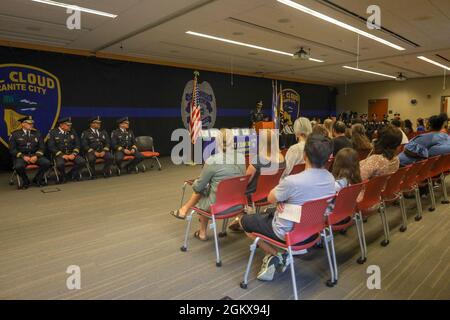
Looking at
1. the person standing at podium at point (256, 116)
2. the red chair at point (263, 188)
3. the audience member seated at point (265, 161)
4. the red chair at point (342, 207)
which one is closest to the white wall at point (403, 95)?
the person standing at podium at point (256, 116)

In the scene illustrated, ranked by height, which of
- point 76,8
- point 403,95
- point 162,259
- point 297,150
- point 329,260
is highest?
point 76,8

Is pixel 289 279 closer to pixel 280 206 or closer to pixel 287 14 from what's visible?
pixel 280 206

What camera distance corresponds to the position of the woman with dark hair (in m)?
3.30

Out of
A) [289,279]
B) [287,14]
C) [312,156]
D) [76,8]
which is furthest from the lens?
[287,14]

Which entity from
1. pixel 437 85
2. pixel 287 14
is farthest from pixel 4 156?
pixel 437 85

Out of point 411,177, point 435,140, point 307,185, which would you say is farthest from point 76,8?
point 435,140

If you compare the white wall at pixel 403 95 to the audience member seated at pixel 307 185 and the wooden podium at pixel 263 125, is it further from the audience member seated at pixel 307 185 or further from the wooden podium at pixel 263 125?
the audience member seated at pixel 307 185

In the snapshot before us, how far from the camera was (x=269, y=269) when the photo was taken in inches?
102

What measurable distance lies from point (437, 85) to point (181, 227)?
14.9 meters

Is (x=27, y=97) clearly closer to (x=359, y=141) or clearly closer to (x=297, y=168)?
(x=297, y=168)

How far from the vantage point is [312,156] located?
223 centimetres

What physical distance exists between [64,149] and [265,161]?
502cm

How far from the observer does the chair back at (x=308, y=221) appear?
2158 mm

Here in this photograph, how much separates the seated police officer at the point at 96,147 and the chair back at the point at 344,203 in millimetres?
5606
